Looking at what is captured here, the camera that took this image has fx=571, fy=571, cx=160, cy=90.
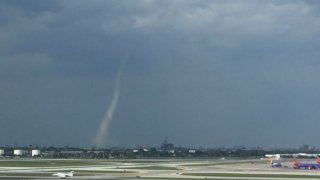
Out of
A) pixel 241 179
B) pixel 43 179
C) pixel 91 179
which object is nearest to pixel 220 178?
pixel 241 179

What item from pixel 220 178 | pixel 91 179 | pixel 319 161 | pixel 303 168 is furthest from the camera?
pixel 319 161

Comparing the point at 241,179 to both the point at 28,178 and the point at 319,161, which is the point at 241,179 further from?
the point at 319,161

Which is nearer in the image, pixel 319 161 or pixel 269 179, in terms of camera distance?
pixel 269 179

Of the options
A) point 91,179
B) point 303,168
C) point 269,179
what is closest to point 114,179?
point 91,179

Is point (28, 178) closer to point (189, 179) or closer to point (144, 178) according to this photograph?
point (144, 178)

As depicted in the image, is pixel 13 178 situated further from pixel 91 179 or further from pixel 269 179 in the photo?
pixel 269 179

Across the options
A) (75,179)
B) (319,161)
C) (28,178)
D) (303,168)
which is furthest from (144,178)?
(319,161)

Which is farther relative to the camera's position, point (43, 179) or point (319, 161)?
point (319, 161)

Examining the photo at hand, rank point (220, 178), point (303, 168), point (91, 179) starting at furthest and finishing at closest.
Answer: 1. point (303, 168)
2. point (220, 178)
3. point (91, 179)
